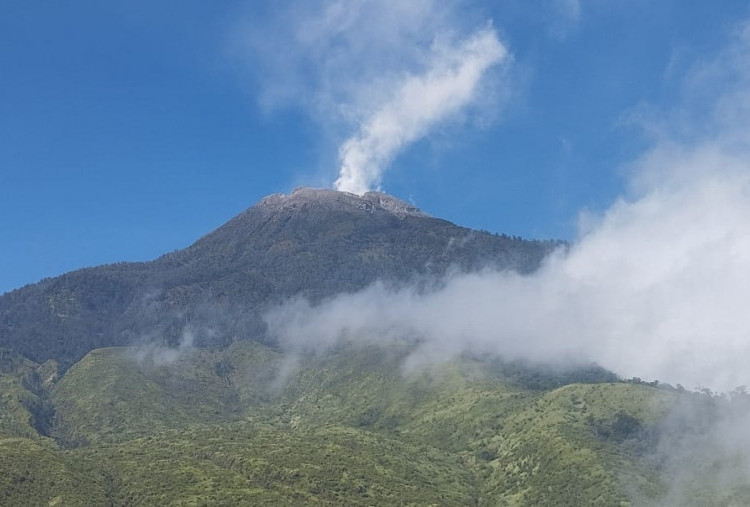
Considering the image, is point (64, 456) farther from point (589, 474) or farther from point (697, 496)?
point (697, 496)

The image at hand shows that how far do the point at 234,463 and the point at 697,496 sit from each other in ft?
362

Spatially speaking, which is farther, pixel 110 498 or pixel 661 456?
pixel 661 456

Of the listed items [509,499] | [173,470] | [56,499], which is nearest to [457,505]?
[509,499]

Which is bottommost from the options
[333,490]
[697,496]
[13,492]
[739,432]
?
[13,492]

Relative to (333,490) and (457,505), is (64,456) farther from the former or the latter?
(457,505)

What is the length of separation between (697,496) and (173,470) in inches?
4812

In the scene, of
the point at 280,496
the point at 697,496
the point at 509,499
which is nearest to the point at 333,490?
the point at 280,496

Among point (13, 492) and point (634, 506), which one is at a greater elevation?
point (634, 506)

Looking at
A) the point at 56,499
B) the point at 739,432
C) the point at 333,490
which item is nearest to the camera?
the point at 56,499

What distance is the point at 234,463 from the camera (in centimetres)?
19638

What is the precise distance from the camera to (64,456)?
19638 cm

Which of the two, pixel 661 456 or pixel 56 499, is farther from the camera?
pixel 661 456

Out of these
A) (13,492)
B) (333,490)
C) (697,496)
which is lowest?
(13,492)

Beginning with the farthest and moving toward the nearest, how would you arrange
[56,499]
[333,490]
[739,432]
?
1. [739,432]
2. [333,490]
3. [56,499]
